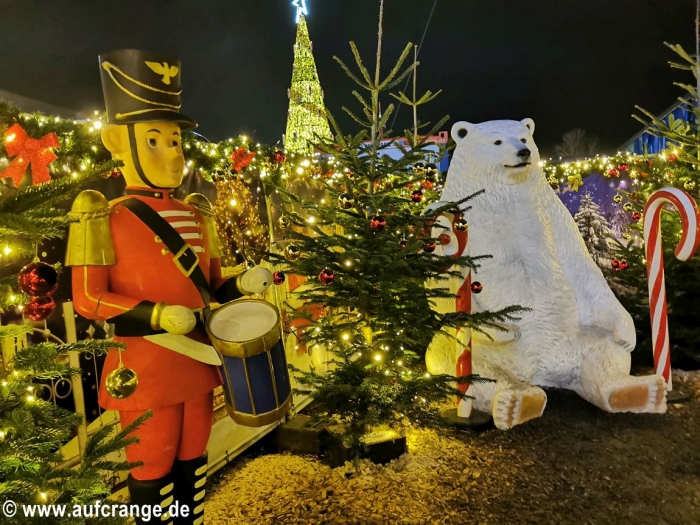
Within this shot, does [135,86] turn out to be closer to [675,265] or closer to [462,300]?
[462,300]

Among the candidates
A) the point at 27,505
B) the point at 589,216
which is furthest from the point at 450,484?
the point at 589,216

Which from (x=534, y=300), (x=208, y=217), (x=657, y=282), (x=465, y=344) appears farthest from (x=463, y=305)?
(x=208, y=217)

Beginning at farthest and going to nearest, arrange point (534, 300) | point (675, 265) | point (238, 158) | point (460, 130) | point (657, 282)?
point (675, 265) < point (657, 282) < point (460, 130) < point (238, 158) < point (534, 300)

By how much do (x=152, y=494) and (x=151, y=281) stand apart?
89cm

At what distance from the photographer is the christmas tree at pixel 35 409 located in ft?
3.92

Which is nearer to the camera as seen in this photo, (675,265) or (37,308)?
(37,308)

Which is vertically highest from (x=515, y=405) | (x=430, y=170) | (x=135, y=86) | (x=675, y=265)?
(x=135, y=86)

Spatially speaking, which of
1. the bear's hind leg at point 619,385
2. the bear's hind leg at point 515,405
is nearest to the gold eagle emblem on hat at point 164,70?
the bear's hind leg at point 515,405

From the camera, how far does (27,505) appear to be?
1194mm

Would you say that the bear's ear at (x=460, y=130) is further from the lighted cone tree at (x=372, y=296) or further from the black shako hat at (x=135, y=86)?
the black shako hat at (x=135, y=86)

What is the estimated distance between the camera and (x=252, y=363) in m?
1.86

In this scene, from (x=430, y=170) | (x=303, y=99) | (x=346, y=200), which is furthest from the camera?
(x=303, y=99)

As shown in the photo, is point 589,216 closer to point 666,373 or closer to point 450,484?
point 666,373

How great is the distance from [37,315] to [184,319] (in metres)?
0.53
